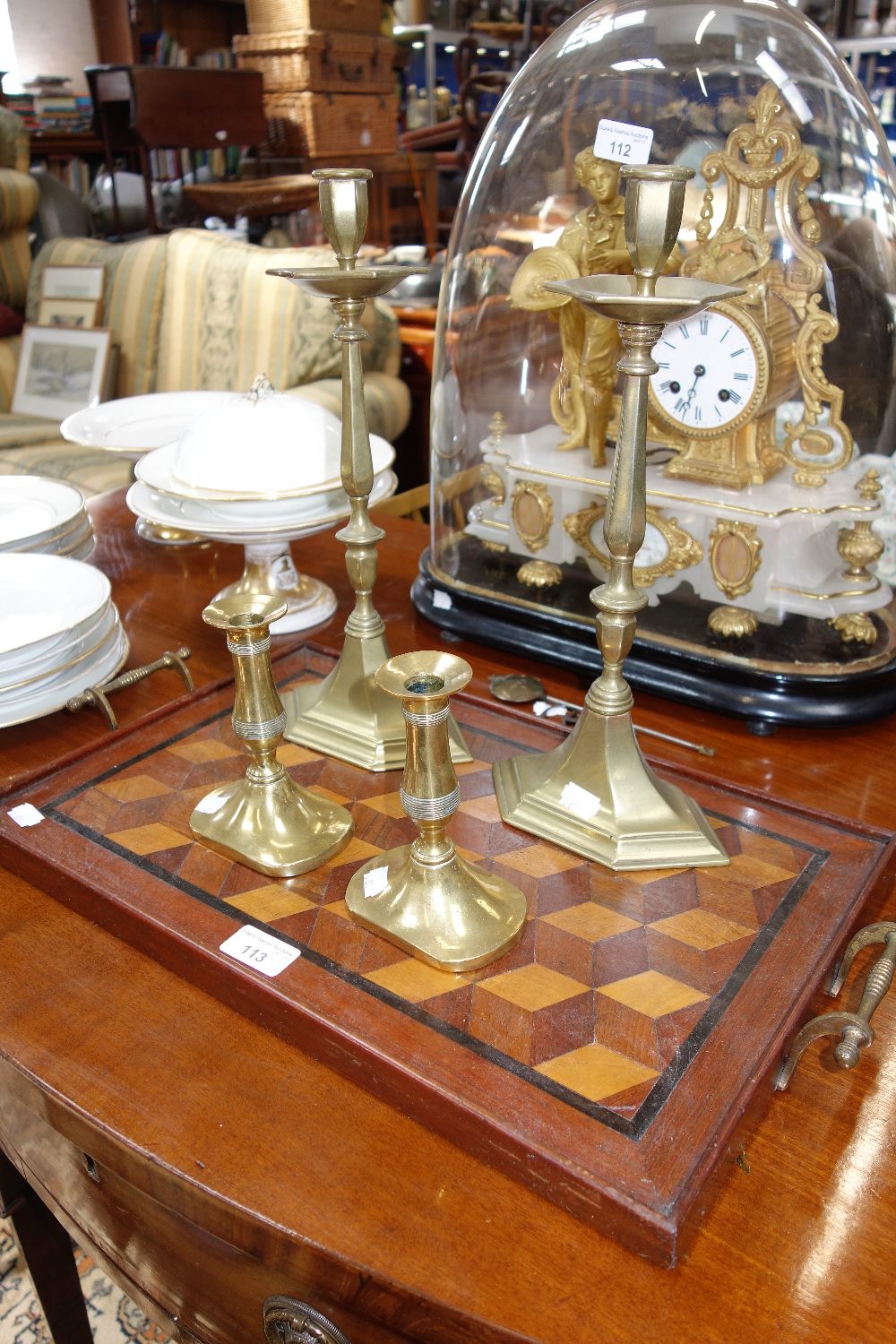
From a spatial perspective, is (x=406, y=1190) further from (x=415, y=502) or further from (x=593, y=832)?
(x=415, y=502)

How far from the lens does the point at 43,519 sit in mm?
1311

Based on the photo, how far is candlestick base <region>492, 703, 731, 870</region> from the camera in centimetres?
77

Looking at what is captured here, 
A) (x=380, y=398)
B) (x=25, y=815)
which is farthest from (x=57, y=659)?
(x=380, y=398)

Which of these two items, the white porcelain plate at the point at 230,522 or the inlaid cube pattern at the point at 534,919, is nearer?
the inlaid cube pattern at the point at 534,919

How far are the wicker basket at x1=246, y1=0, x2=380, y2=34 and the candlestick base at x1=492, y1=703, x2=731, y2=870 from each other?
390 cm

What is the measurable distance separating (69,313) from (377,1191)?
9.60ft

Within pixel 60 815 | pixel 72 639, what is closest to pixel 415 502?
pixel 72 639

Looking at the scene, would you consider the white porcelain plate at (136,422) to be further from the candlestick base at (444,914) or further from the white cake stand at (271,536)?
the candlestick base at (444,914)

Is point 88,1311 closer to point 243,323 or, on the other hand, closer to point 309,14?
point 243,323

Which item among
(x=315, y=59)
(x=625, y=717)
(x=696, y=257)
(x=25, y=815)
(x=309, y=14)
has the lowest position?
(x=25, y=815)

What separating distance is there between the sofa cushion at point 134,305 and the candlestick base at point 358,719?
2179mm

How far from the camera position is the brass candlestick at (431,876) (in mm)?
627

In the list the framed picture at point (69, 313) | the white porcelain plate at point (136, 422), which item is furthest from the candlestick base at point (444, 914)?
the framed picture at point (69, 313)

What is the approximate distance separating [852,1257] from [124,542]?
128cm
